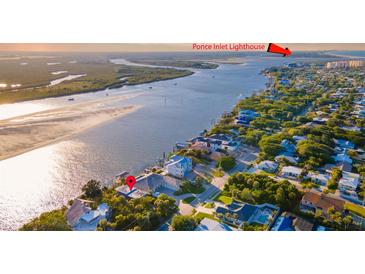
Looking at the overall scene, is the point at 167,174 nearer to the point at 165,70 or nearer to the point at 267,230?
the point at 267,230

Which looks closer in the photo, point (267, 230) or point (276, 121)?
point (267, 230)

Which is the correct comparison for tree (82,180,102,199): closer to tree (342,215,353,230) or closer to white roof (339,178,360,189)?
tree (342,215,353,230)

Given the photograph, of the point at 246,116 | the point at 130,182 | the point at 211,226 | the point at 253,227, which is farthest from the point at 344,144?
the point at 130,182

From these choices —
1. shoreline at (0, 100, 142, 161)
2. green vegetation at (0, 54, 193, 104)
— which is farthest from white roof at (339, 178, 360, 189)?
shoreline at (0, 100, 142, 161)

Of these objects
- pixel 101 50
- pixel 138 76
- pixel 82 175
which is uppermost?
pixel 101 50

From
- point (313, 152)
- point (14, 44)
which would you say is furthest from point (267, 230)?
point (14, 44)

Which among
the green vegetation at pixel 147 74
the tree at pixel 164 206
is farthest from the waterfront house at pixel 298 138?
the green vegetation at pixel 147 74

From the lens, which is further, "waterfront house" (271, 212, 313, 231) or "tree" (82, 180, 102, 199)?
"tree" (82, 180, 102, 199)

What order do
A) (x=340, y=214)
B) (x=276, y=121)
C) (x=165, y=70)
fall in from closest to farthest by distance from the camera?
(x=340, y=214) → (x=276, y=121) → (x=165, y=70)
